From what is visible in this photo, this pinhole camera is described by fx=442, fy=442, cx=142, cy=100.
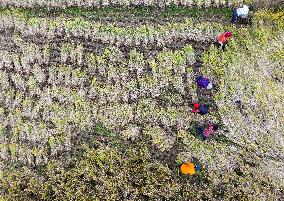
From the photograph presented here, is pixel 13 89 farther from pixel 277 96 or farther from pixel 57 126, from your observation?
pixel 277 96

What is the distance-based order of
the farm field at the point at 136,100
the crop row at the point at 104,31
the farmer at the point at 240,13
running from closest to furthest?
the farm field at the point at 136,100 < the crop row at the point at 104,31 < the farmer at the point at 240,13

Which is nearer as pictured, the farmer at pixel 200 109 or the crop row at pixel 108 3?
the farmer at pixel 200 109

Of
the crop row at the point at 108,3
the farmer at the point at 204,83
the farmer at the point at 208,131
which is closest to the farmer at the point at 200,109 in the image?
the farmer at the point at 208,131

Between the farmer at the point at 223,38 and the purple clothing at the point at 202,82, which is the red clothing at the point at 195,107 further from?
the farmer at the point at 223,38

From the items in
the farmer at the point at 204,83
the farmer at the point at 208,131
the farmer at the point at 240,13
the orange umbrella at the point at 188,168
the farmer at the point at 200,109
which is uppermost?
the farmer at the point at 240,13

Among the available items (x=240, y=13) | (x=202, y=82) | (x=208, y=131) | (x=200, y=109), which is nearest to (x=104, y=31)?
(x=202, y=82)

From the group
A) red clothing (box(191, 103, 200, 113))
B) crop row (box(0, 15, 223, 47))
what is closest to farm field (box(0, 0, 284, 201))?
crop row (box(0, 15, 223, 47))

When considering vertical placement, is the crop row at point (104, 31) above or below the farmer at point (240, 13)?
below

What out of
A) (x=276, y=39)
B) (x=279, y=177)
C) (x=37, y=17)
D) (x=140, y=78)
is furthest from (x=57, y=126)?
(x=276, y=39)
